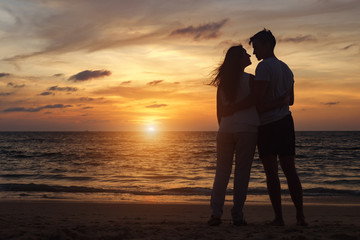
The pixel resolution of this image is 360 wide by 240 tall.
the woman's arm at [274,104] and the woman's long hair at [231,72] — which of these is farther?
the woman's long hair at [231,72]

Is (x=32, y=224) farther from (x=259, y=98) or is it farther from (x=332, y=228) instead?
(x=332, y=228)

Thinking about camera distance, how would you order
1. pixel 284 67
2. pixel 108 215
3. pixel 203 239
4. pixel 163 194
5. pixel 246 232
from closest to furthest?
pixel 203 239
pixel 246 232
pixel 284 67
pixel 108 215
pixel 163 194

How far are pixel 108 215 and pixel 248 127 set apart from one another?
308 centimetres

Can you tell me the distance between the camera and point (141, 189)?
31.0ft

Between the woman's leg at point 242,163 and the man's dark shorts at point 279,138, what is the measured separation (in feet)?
0.41

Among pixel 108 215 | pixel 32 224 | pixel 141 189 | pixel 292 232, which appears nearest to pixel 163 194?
pixel 141 189

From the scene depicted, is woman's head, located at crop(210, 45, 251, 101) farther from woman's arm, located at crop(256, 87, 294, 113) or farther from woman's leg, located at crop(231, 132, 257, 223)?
woman's leg, located at crop(231, 132, 257, 223)

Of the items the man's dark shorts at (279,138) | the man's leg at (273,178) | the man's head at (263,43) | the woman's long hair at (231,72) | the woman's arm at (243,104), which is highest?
the man's head at (263,43)

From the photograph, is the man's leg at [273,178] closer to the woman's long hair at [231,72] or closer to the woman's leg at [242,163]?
the woman's leg at [242,163]

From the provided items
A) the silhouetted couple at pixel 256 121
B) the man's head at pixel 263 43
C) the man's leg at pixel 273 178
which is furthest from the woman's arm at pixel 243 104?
the man's leg at pixel 273 178

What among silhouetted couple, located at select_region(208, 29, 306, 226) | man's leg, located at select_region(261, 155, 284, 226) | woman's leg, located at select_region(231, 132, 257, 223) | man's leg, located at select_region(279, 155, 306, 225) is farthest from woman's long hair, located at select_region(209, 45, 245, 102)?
man's leg, located at select_region(279, 155, 306, 225)

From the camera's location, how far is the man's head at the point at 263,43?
3.60 meters

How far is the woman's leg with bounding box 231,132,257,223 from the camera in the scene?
3.52m

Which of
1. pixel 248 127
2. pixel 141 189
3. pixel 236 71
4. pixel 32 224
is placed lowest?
pixel 141 189
